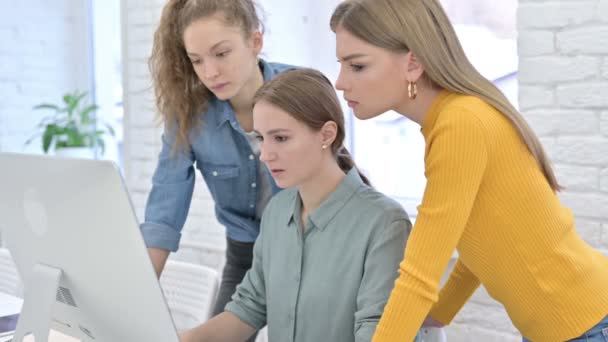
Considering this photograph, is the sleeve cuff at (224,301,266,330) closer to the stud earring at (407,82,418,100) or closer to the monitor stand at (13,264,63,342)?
the monitor stand at (13,264,63,342)

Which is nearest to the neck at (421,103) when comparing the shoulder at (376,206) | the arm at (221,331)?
the shoulder at (376,206)

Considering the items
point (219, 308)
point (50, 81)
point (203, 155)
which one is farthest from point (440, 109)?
Answer: point (50, 81)

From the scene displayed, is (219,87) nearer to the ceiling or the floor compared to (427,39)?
nearer to the floor

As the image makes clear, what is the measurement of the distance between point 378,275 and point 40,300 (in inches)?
22.2

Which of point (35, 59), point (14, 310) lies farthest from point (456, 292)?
point (35, 59)

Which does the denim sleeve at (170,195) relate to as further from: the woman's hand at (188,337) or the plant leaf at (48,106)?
the plant leaf at (48,106)

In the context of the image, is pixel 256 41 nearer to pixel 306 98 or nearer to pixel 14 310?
pixel 306 98

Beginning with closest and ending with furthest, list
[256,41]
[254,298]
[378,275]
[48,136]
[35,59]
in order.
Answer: [378,275]
[254,298]
[256,41]
[48,136]
[35,59]

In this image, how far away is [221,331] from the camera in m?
1.59

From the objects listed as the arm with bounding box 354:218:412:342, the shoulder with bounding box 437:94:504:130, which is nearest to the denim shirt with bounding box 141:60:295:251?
the arm with bounding box 354:218:412:342

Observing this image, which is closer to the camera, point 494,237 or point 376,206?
point 494,237

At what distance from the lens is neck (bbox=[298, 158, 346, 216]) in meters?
1.58

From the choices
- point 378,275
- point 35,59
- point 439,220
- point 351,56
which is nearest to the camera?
point 439,220

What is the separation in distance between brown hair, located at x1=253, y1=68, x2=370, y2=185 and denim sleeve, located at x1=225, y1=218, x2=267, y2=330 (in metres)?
0.28
